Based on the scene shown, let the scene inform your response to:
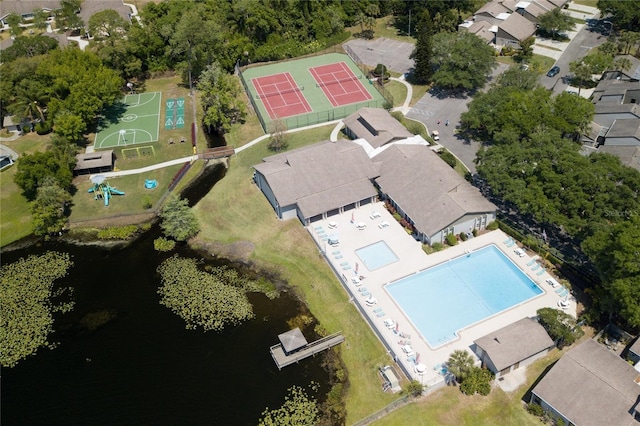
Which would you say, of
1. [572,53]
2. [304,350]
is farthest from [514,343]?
[572,53]

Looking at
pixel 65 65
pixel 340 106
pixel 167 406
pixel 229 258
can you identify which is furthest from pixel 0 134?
pixel 167 406

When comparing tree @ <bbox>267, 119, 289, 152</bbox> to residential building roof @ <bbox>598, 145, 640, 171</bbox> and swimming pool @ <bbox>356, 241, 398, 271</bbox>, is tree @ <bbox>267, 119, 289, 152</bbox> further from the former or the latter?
residential building roof @ <bbox>598, 145, 640, 171</bbox>

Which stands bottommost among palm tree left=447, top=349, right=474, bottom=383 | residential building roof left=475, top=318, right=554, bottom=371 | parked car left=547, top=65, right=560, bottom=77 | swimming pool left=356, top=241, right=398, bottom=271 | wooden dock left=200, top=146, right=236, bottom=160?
wooden dock left=200, top=146, right=236, bottom=160

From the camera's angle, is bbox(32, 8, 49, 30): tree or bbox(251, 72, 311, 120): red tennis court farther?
bbox(32, 8, 49, 30): tree

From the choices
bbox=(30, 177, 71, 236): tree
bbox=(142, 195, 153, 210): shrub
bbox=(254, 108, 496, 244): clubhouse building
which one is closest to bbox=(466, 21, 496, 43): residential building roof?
bbox=(254, 108, 496, 244): clubhouse building

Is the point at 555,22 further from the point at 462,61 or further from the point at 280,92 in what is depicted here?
the point at 280,92

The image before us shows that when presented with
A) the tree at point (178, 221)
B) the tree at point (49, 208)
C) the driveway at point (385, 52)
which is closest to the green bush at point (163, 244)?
the tree at point (178, 221)

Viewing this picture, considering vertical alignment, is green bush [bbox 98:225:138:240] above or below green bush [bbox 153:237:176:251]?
below

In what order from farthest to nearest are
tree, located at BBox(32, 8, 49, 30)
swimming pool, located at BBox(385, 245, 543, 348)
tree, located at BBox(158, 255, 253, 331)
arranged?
1. tree, located at BBox(32, 8, 49, 30)
2. tree, located at BBox(158, 255, 253, 331)
3. swimming pool, located at BBox(385, 245, 543, 348)
